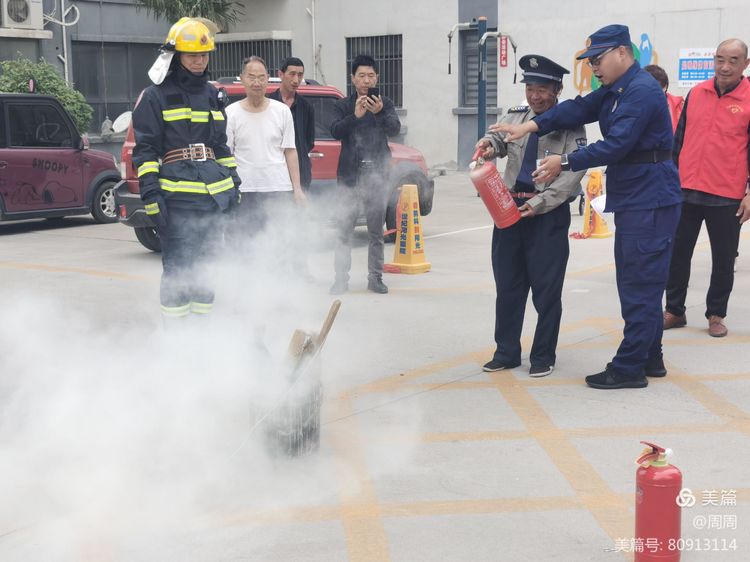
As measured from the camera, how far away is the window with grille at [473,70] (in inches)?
803

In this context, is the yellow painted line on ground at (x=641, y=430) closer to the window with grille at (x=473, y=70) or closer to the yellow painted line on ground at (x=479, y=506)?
the yellow painted line on ground at (x=479, y=506)

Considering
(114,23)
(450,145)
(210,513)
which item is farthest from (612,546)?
(114,23)

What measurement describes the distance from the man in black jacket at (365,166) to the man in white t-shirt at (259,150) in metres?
0.63

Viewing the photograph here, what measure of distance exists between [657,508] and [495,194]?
8.31 ft

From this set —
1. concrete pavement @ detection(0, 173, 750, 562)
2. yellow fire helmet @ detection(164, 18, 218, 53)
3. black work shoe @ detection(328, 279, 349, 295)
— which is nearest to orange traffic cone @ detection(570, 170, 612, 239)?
concrete pavement @ detection(0, 173, 750, 562)

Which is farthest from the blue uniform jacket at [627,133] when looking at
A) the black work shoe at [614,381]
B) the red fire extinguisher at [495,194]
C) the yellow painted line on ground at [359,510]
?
the yellow painted line on ground at [359,510]

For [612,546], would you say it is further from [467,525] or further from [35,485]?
[35,485]

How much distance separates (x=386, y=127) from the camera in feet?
25.8

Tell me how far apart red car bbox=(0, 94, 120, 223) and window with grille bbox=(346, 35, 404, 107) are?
9740 millimetres

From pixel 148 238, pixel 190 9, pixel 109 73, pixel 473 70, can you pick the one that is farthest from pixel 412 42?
pixel 148 238

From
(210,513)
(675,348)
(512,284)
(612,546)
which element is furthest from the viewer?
(675,348)

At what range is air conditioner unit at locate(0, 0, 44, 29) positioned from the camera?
19188 millimetres

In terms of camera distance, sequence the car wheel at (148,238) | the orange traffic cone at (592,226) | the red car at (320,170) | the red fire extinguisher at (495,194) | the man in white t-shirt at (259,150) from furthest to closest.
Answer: the orange traffic cone at (592,226), the car wheel at (148,238), the red car at (320,170), the man in white t-shirt at (259,150), the red fire extinguisher at (495,194)

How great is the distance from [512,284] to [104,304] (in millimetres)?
3520
